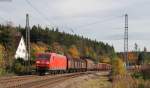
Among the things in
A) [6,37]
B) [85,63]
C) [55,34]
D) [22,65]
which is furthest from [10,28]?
[55,34]

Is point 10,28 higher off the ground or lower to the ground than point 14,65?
higher

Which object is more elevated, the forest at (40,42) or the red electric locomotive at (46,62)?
the forest at (40,42)

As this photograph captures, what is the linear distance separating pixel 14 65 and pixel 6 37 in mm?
26593

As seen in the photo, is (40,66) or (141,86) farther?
(40,66)

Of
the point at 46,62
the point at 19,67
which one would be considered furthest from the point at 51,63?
the point at 19,67

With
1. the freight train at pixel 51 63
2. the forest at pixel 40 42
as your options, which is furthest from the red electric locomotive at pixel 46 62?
the forest at pixel 40 42

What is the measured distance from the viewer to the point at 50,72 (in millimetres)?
57156

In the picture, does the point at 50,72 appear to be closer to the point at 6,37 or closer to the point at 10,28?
the point at 6,37

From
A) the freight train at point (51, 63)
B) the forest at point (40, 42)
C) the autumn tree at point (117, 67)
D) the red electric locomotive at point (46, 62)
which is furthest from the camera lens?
the forest at point (40, 42)

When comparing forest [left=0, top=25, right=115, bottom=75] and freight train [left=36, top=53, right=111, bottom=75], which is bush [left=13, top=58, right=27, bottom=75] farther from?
freight train [left=36, top=53, right=111, bottom=75]

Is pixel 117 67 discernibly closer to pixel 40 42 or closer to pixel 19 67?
pixel 19 67

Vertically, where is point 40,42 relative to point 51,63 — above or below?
above

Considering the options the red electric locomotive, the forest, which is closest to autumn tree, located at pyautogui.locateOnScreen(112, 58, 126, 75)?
the red electric locomotive

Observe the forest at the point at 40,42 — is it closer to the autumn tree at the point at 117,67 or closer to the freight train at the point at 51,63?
the freight train at the point at 51,63
